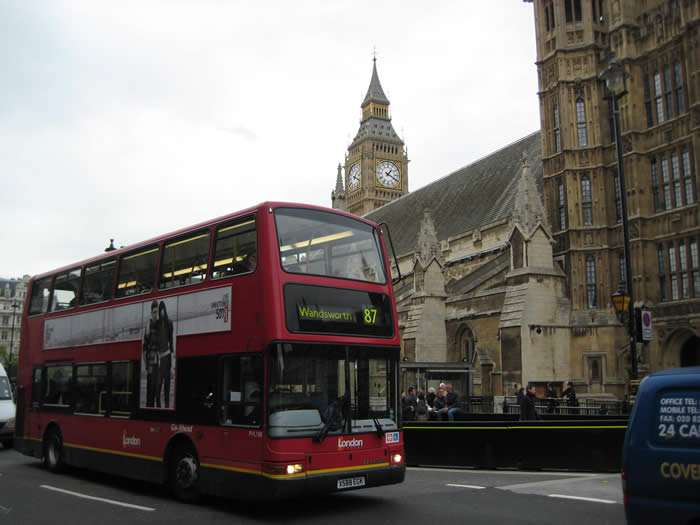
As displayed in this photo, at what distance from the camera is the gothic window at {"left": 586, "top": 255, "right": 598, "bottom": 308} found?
1049 inches

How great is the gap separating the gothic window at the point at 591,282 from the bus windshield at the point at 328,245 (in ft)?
62.3

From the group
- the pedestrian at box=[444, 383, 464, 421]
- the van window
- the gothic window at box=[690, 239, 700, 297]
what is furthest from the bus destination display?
the gothic window at box=[690, 239, 700, 297]

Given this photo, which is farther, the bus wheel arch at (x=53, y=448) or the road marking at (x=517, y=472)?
the bus wheel arch at (x=53, y=448)

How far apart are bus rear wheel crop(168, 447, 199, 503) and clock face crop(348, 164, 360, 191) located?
74.6m

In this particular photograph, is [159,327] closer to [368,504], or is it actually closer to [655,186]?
[368,504]

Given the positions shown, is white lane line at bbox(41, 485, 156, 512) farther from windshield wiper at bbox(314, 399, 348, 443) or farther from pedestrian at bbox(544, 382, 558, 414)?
pedestrian at bbox(544, 382, 558, 414)

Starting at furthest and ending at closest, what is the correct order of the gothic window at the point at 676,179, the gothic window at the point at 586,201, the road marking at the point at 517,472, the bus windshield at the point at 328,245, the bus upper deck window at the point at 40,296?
the gothic window at the point at 586,201, the gothic window at the point at 676,179, the bus upper deck window at the point at 40,296, the road marking at the point at 517,472, the bus windshield at the point at 328,245

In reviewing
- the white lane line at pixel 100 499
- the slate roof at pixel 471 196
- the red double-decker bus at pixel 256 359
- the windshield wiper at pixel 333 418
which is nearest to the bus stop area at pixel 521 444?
the red double-decker bus at pixel 256 359

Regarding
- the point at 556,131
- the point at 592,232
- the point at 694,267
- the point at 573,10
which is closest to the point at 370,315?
the point at 694,267

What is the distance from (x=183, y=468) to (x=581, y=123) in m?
23.3

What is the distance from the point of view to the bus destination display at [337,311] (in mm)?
8562

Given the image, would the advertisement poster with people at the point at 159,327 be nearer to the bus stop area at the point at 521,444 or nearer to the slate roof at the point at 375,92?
the bus stop area at the point at 521,444

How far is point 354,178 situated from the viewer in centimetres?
8531

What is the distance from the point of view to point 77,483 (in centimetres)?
1184
